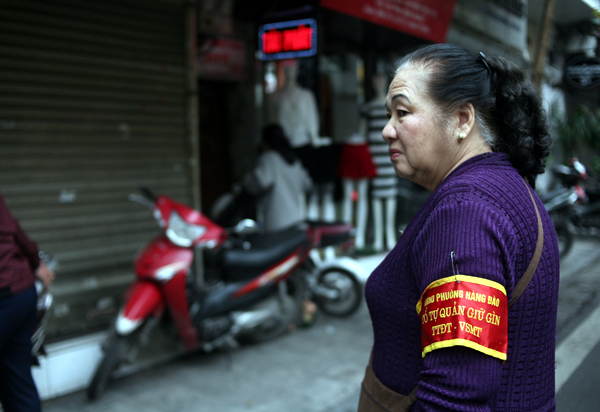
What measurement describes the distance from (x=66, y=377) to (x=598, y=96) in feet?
30.5

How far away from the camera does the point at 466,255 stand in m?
1.04

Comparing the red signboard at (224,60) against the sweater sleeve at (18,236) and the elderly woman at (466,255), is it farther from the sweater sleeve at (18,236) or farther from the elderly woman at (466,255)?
the elderly woman at (466,255)

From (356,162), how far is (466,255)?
19.1ft

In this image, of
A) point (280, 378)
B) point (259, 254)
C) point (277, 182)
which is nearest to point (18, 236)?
point (259, 254)

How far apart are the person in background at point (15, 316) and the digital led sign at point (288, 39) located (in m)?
3.67

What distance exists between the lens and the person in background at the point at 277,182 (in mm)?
5055

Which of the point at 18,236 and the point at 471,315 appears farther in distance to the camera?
the point at 18,236

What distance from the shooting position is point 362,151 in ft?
22.3

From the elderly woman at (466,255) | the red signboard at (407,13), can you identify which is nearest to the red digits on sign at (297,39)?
the red signboard at (407,13)

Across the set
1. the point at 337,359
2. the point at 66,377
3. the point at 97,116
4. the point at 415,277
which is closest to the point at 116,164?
the point at 97,116

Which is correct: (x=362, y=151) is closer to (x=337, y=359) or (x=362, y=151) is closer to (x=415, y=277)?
(x=337, y=359)

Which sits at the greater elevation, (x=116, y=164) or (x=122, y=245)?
(x=116, y=164)

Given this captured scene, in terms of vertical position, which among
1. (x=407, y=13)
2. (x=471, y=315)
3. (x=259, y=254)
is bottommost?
(x=259, y=254)

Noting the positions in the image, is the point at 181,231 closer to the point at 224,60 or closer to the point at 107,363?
the point at 107,363
